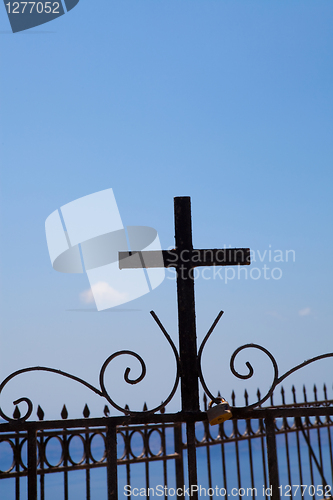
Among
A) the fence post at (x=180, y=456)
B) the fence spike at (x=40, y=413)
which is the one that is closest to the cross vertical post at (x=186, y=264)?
the fence spike at (x=40, y=413)

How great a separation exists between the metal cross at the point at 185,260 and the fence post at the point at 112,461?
0.68m

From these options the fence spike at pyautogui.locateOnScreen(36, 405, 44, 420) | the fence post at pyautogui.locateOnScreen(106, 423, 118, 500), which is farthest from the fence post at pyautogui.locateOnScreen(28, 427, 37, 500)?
the fence spike at pyautogui.locateOnScreen(36, 405, 44, 420)

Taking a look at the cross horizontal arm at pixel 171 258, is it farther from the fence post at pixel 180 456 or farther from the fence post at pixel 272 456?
the fence post at pixel 180 456

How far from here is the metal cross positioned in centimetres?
319

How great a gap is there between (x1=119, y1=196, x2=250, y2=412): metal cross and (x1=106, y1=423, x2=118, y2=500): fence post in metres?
0.68

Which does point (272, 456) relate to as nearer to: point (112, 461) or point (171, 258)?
point (112, 461)

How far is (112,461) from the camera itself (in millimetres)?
3082

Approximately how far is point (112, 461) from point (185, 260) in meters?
1.44

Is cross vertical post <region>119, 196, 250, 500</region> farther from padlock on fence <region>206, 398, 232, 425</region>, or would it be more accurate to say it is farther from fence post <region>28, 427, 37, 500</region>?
fence post <region>28, 427, 37, 500</region>

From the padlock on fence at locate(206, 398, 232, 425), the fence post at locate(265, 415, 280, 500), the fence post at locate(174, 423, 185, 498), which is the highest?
the padlock on fence at locate(206, 398, 232, 425)

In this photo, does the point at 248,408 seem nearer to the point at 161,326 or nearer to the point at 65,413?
the point at 161,326

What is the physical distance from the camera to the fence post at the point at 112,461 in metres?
3.07

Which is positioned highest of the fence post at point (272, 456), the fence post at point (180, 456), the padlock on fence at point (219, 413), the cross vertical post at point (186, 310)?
the cross vertical post at point (186, 310)

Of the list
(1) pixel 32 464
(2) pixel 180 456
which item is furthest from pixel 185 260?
(2) pixel 180 456
